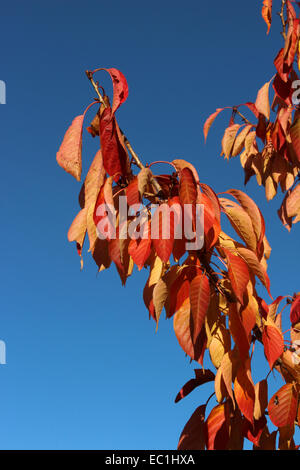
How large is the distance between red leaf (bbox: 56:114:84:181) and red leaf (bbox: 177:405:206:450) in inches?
33.5

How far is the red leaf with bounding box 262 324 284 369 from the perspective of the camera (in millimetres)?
1287

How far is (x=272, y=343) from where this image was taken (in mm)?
1309

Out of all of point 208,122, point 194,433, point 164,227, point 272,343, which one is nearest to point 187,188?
point 164,227

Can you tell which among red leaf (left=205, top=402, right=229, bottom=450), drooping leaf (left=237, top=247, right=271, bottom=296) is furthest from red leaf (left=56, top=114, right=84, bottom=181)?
red leaf (left=205, top=402, right=229, bottom=450)

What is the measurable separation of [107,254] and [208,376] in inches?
23.6

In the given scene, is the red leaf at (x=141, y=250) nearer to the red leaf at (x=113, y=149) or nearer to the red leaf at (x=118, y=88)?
the red leaf at (x=113, y=149)

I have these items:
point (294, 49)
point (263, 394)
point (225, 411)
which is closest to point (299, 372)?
point (263, 394)

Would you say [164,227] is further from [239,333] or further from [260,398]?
[260,398]

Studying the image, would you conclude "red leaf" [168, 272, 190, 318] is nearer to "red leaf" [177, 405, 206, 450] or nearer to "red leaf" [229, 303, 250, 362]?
"red leaf" [229, 303, 250, 362]

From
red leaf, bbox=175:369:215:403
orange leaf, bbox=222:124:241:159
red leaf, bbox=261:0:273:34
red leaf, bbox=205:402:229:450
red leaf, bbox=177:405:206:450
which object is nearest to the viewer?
red leaf, bbox=205:402:229:450

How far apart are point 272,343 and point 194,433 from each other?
422mm

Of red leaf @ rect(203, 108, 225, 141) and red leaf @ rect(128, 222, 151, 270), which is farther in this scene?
red leaf @ rect(203, 108, 225, 141)

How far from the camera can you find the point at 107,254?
4.31 ft

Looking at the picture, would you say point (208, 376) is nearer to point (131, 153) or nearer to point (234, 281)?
point (234, 281)
